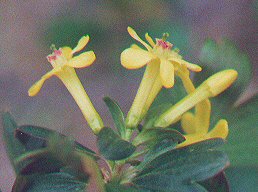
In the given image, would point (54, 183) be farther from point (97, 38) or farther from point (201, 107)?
point (97, 38)

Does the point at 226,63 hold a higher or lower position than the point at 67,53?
lower

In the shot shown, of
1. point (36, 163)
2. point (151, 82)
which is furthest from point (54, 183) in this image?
point (151, 82)

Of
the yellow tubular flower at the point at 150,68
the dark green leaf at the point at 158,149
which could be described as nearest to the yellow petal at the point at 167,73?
the yellow tubular flower at the point at 150,68

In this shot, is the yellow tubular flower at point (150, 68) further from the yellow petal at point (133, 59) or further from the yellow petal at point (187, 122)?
the yellow petal at point (187, 122)

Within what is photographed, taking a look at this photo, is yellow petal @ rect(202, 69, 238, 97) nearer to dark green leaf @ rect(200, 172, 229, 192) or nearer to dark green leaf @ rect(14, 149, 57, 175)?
dark green leaf @ rect(200, 172, 229, 192)

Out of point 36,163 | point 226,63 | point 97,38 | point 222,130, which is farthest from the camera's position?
point 97,38

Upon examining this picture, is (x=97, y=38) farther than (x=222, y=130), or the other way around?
(x=97, y=38)

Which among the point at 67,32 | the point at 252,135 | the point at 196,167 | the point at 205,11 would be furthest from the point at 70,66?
the point at 205,11
